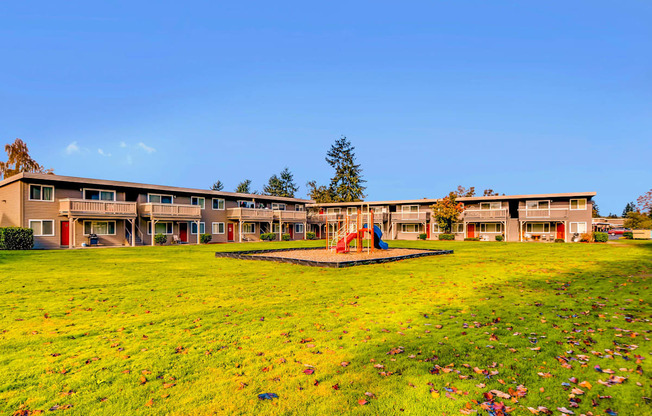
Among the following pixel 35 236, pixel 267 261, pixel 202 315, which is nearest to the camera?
pixel 202 315

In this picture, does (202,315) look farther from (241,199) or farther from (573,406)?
(241,199)

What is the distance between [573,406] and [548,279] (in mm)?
10583

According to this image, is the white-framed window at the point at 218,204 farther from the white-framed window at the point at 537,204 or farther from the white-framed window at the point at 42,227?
the white-framed window at the point at 537,204

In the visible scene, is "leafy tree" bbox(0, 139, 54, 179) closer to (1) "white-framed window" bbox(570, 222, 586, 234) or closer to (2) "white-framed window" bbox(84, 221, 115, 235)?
(2) "white-framed window" bbox(84, 221, 115, 235)

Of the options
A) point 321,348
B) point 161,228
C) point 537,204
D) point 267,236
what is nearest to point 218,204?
point 267,236

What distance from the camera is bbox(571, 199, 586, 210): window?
138 feet

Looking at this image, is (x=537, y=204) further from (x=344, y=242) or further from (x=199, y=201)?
(x=199, y=201)

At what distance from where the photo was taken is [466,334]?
6.62m

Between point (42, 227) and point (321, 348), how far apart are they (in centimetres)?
3407

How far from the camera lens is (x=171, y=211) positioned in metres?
37.4

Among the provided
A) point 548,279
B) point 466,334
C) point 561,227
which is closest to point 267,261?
point 548,279

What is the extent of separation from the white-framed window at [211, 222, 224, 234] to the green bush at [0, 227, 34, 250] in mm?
17691

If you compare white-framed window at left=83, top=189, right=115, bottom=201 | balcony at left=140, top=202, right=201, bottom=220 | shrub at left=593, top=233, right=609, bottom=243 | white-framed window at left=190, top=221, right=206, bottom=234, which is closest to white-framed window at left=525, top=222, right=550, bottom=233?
shrub at left=593, top=233, right=609, bottom=243

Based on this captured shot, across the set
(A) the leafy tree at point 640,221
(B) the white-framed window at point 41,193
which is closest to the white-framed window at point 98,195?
(B) the white-framed window at point 41,193
